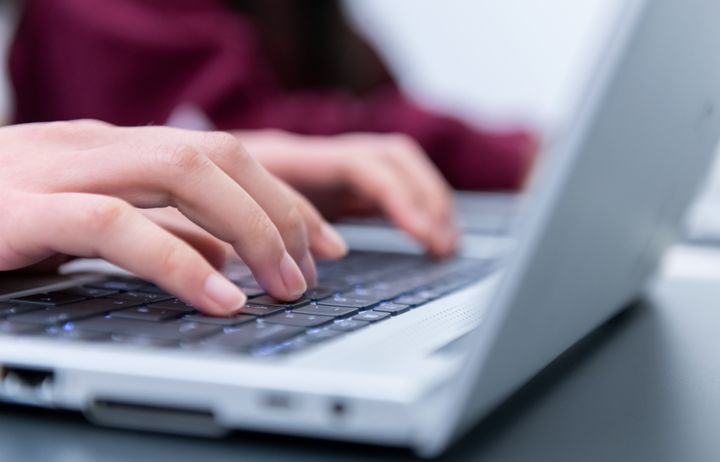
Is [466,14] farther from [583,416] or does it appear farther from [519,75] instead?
[583,416]

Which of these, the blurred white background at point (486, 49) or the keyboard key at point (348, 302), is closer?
the keyboard key at point (348, 302)

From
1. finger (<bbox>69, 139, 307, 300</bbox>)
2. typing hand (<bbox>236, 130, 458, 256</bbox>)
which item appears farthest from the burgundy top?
finger (<bbox>69, 139, 307, 300</bbox>)

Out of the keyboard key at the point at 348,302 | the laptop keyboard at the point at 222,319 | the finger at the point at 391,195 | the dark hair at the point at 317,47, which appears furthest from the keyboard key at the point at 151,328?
the dark hair at the point at 317,47

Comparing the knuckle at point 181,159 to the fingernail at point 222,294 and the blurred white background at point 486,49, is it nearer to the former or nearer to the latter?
the fingernail at point 222,294

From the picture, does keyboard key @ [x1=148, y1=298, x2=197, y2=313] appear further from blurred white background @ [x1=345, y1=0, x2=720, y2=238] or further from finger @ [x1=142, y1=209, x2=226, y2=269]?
blurred white background @ [x1=345, y1=0, x2=720, y2=238]

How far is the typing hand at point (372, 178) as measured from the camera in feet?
2.65

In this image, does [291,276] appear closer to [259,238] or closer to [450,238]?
[259,238]

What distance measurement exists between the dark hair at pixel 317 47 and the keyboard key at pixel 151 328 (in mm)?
1239

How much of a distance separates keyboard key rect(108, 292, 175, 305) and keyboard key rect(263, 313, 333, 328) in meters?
0.07

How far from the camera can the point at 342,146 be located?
907mm

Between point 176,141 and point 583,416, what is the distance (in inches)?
9.1

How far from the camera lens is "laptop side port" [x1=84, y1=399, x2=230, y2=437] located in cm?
33

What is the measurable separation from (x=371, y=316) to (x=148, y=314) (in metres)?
0.11

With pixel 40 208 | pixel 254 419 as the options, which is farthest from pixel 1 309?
pixel 254 419
